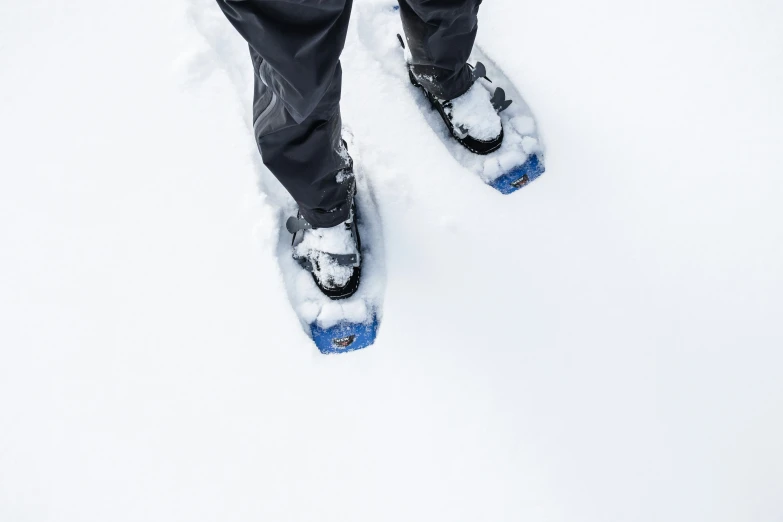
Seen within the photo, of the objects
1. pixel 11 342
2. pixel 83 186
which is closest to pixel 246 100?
pixel 83 186

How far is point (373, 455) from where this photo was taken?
103 centimetres

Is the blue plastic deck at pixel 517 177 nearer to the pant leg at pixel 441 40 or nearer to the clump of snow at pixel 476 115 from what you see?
the clump of snow at pixel 476 115

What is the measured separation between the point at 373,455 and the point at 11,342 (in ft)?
2.99

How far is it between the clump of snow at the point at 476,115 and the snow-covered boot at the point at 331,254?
344 mm

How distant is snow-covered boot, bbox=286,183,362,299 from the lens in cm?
110

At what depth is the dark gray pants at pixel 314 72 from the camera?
25.0 inches

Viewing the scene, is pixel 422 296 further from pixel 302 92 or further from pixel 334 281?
pixel 302 92

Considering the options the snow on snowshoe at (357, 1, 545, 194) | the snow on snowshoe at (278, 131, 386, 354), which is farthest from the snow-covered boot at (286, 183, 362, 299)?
the snow on snowshoe at (357, 1, 545, 194)

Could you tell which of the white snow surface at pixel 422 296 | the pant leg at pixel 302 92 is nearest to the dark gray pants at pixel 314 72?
the pant leg at pixel 302 92

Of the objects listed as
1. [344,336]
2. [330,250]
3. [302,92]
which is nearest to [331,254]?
[330,250]

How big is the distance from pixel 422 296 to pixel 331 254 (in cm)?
24

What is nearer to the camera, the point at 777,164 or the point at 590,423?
the point at 590,423

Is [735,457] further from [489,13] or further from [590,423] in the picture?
[489,13]

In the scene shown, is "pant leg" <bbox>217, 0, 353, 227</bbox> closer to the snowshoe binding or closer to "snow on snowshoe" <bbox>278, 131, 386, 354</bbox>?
"snow on snowshoe" <bbox>278, 131, 386, 354</bbox>
